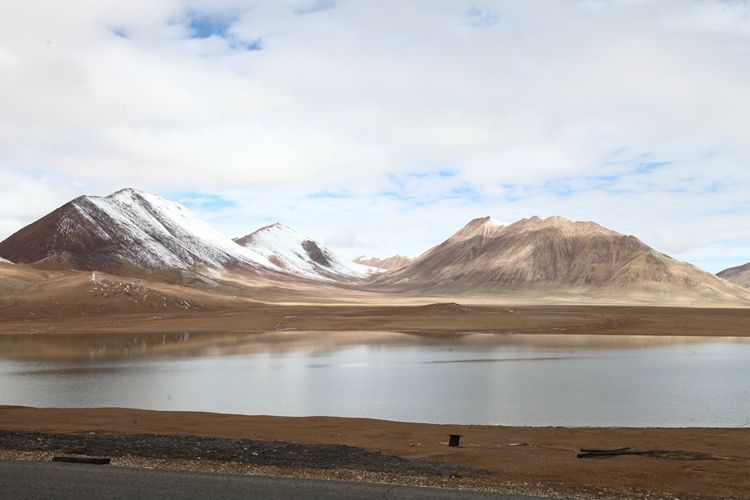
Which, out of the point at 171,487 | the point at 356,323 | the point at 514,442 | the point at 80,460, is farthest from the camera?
the point at 356,323

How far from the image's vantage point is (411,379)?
132ft

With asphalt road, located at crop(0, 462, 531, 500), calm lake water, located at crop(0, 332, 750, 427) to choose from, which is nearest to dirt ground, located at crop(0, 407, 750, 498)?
asphalt road, located at crop(0, 462, 531, 500)

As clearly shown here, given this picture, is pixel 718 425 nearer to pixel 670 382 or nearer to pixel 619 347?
pixel 670 382

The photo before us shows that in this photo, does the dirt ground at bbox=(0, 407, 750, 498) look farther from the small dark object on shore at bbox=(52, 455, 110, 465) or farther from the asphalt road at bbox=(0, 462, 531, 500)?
the small dark object on shore at bbox=(52, 455, 110, 465)

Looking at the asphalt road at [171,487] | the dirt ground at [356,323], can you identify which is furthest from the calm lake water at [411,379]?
the dirt ground at [356,323]

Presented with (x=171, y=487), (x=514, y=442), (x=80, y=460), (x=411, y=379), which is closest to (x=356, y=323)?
(x=411, y=379)

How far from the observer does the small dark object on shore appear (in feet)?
46.3

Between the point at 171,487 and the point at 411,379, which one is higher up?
the point at 411,379

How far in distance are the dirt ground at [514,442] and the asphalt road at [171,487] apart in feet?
9.58

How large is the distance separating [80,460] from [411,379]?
2746 cm

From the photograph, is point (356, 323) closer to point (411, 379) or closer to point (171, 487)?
point (411, 379)

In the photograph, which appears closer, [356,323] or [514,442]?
[514,442]

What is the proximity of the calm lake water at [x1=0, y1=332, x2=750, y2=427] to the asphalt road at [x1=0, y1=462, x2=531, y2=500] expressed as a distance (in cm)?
1510

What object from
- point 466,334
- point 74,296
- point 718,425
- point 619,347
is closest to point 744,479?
point 718,425
